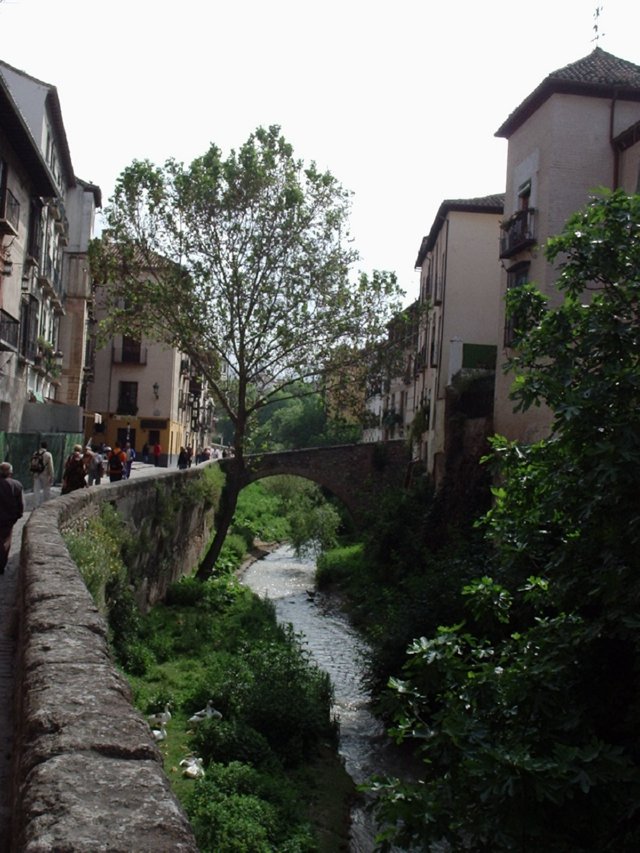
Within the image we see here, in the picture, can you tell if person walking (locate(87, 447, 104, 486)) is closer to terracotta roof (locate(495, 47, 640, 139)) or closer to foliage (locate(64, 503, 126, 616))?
foliage (locate(64, 503, 126, 616))

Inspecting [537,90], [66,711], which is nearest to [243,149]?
[537,90]

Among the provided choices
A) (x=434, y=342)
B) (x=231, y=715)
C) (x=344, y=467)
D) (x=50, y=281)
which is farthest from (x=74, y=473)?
(x=344, y=467)

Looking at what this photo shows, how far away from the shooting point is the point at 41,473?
1883cm

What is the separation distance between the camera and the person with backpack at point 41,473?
18594 mm

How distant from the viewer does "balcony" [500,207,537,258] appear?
64.4 feet

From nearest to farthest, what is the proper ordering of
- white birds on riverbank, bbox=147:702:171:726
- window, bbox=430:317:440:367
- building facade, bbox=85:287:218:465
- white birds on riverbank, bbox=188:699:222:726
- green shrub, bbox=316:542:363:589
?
white birds on riverbank, bbox=147:702:171:726 → white birds on riverbank, bbox=188:699:222:726 → window, bbox=430:317:440:367 → green shrub, bbox=316:542:363:589 → building facade, bbox=85:287:218:465

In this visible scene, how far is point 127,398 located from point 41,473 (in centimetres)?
3221

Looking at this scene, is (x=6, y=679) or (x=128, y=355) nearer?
(x=6, y=679)

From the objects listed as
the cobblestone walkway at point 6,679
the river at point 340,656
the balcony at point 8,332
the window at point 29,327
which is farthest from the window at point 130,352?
the cobblestone walkway at point 6,679

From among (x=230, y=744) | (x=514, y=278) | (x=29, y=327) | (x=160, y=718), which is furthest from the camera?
(x=29, y=327)

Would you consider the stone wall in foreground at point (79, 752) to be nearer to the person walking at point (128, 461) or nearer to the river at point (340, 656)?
the river at point (340, 656)

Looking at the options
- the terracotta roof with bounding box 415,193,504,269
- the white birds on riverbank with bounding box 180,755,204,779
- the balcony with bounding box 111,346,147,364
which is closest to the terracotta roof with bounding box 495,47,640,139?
the terracotta roof with bounding box 415,193,504,269

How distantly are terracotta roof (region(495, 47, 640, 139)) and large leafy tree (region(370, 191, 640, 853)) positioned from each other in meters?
11.5

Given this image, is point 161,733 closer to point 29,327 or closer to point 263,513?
point 29,327
